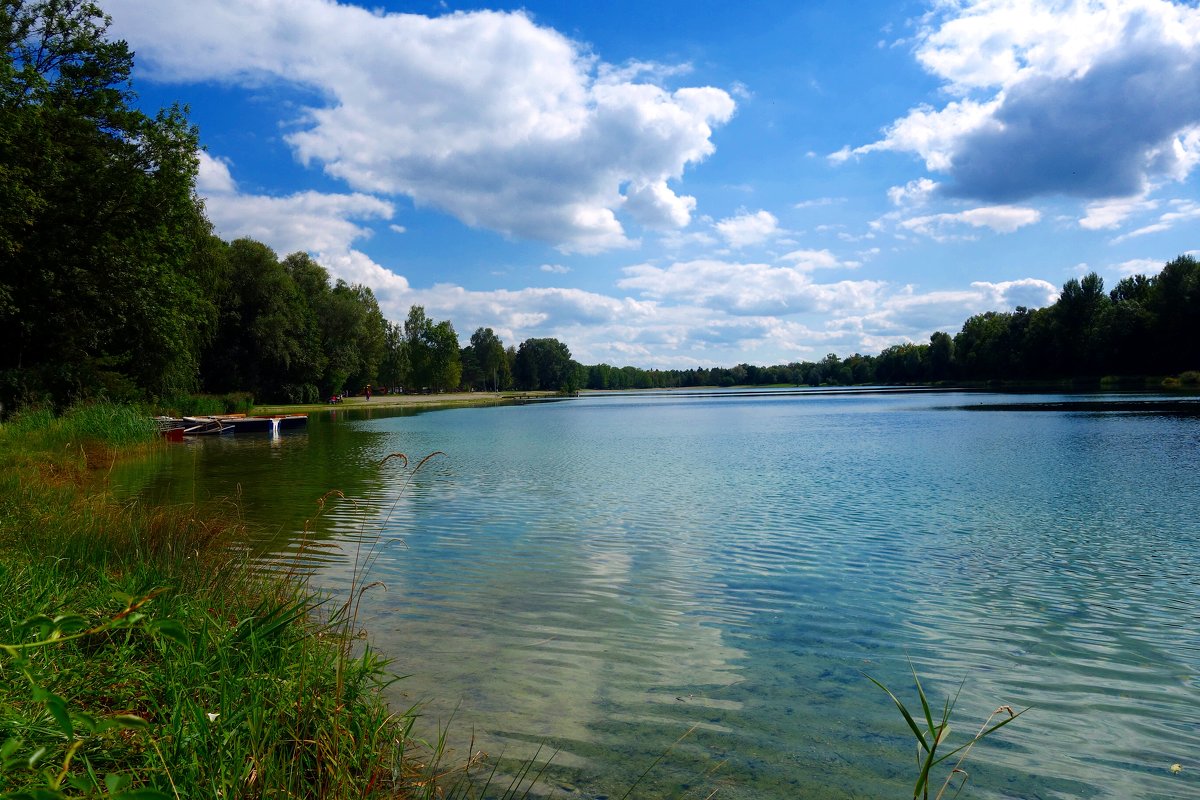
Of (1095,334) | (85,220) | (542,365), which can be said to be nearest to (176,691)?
(85,220)

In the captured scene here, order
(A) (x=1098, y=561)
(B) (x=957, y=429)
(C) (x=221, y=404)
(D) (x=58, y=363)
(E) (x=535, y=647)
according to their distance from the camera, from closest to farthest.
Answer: (E) (x=535, y=647)
(A) (x=1098, y=561)
(D) (x=58, y=363)
(B) (x=957, y=429)
(C) (x=221, y=404)

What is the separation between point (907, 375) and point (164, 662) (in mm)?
172945

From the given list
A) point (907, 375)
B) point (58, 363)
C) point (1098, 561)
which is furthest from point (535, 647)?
point (907, 375)

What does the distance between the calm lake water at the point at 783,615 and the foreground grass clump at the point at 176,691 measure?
1.10 m

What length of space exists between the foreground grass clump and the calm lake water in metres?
1.10

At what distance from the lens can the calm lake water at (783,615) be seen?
5047 millimetres

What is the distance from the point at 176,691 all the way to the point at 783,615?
6.29m

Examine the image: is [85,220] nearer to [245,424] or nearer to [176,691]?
[245,424]

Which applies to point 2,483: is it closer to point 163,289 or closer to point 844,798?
point 844,798

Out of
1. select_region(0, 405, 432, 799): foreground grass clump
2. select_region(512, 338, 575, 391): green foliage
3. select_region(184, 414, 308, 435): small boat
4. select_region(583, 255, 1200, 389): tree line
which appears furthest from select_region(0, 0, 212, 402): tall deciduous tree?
select_region(512, 338, 575, 391): green foliage

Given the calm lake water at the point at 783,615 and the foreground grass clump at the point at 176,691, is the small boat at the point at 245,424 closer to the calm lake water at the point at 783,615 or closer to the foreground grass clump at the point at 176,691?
the calm lake water at the point at 783,615

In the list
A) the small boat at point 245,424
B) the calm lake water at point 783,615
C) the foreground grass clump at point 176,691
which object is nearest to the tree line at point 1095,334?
the calm lake water at point 783,615

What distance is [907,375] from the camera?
161m

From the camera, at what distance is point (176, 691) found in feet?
13.0
